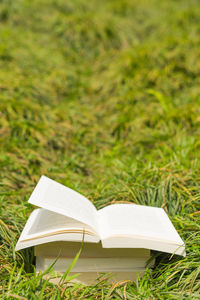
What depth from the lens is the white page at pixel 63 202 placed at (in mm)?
1241

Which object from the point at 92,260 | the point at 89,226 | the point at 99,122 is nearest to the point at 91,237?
the point at 89,226

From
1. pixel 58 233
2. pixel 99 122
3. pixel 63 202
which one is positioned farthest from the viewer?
pixel 99 122

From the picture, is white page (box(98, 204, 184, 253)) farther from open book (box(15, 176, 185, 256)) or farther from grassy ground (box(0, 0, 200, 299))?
grassy ground (box(0, 0, 200, 299))

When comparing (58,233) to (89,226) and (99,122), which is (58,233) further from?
(99,122)

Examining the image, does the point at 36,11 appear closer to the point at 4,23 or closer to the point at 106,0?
the point at 4,23

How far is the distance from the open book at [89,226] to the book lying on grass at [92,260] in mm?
90

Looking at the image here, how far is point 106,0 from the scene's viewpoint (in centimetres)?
720

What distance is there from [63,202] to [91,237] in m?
0.21

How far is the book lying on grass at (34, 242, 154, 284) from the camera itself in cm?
132

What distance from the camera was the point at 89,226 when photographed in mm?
1266

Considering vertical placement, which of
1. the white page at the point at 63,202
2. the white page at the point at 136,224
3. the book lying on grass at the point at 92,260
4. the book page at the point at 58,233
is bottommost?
the book lying on grass at the point at 92,260

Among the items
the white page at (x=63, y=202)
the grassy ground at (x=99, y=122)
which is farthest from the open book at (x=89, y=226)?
the grassy ground at (x=99, y=122)

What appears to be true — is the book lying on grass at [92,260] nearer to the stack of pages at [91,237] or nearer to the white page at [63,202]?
the stack of pages at [91,237]

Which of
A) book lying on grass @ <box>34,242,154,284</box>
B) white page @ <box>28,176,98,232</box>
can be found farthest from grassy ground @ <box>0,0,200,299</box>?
white page @ <box>28,176,98,232</box>
